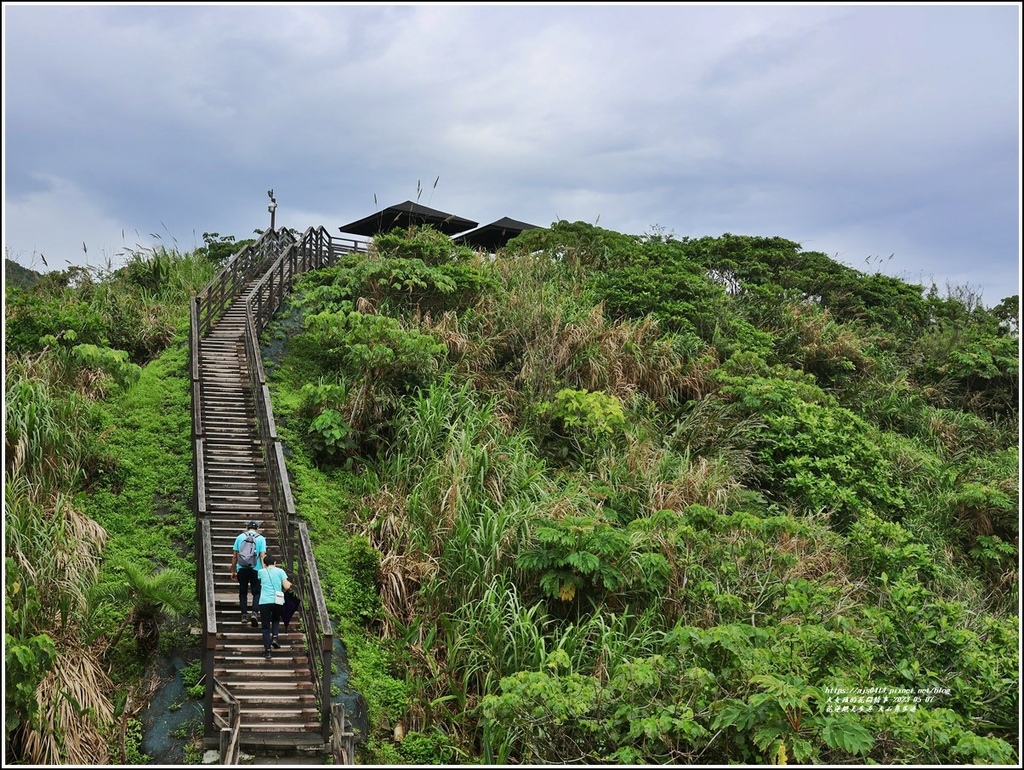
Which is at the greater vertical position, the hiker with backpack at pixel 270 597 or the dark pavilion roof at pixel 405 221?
the dark pavilion roof at pixel 405 221

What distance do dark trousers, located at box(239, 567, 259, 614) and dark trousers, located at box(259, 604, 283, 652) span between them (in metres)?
0.48

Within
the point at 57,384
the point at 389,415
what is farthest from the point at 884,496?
the point at 57,384

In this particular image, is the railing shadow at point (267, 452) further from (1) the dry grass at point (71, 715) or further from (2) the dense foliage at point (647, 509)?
(1) the dry grass at point (71, 715)

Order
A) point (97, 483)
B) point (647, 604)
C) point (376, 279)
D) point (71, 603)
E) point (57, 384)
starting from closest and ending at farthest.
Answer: point (71, 603)
point (647, 604)
point (97, 483)
point (57, 384)
point (376, 279)

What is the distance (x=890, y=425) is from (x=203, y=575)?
1446cm

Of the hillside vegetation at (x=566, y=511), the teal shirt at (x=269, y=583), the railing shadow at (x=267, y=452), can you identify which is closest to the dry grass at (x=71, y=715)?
the hillside vegetation at (x=566, y=511)

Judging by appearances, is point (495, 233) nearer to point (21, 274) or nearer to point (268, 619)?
point (21, 274)

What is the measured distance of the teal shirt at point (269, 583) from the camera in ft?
26.3

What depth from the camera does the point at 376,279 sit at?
52.9ft

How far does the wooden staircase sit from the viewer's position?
289 inches

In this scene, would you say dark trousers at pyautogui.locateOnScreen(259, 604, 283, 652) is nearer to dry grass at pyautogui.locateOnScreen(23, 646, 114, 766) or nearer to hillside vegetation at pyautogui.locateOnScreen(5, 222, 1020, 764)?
hillside vegetation at pyautogui.locateOnScreen(5, 222, 1020, 764)

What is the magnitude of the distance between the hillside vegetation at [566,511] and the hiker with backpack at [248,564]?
59 centimetres

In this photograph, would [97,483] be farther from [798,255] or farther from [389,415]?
[798,255]

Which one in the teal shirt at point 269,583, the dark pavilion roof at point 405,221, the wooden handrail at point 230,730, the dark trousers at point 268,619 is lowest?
the wooden handrail at point 230,730
